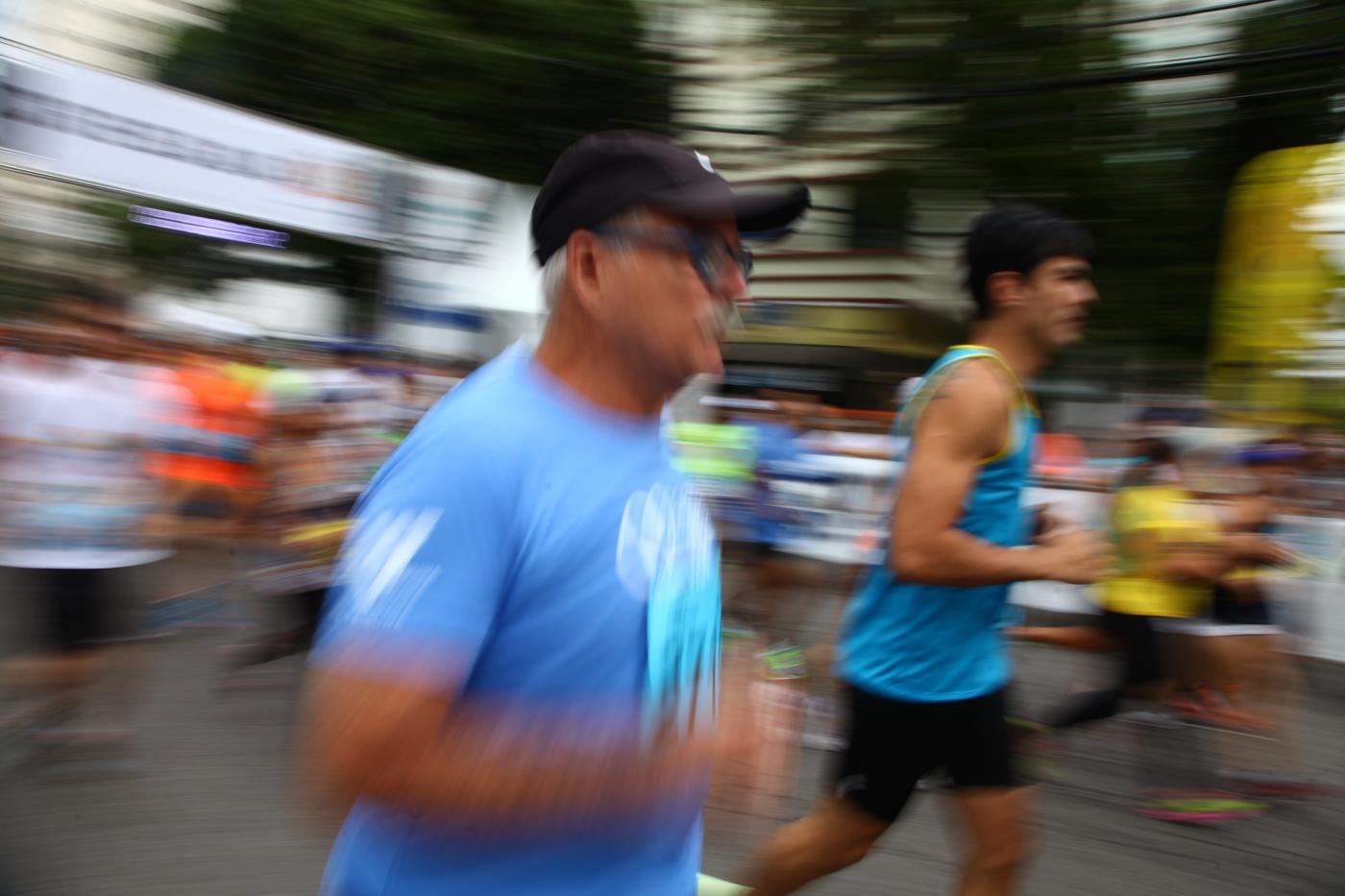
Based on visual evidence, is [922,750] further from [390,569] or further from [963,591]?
[390,569]

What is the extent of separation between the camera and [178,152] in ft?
16.2

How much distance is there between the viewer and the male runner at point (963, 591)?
2.38 metres

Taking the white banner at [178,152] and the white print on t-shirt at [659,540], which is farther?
the white banner at [178,152]

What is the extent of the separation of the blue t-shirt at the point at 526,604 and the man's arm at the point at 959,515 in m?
1.10

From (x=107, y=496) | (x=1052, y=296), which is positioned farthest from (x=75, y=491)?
(x=1052, y=296)

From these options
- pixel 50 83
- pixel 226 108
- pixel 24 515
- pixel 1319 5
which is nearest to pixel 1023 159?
pixel 1319 5

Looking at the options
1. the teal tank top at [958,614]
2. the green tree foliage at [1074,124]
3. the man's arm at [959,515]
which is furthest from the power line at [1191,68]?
the man's arm at [959,515]

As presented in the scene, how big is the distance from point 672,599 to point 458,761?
336 millimetres

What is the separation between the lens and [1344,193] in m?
5.86

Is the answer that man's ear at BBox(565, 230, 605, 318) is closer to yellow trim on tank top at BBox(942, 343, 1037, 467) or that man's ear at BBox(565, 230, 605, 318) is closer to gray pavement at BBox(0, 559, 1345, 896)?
yellow trim on tank top at BBox(942, 343, 1037, 467)

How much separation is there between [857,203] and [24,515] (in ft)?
21.4

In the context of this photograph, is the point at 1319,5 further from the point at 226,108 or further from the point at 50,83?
the point at 50,83

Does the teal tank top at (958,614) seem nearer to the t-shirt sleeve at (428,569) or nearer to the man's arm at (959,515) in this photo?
the man's arm at (959,515)

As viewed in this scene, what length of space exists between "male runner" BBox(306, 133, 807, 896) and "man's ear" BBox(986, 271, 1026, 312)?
136 cm
